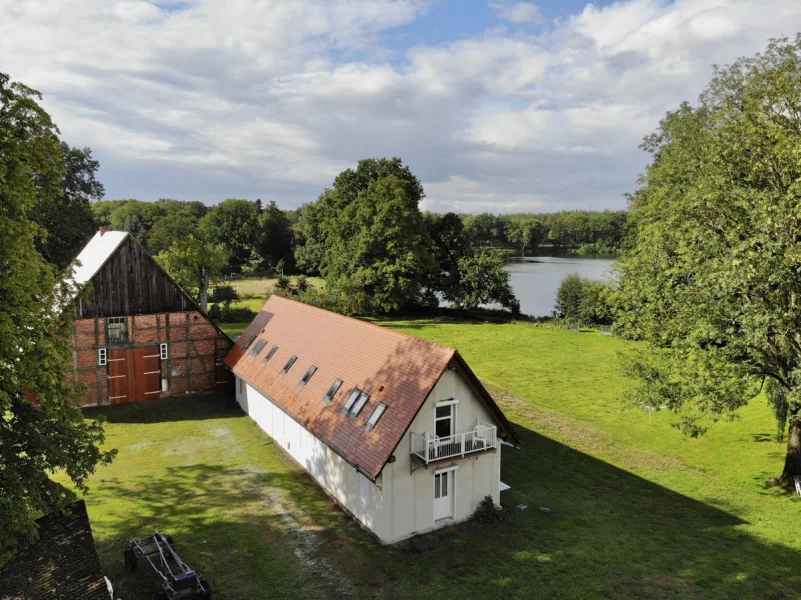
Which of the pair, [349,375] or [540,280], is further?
[540,280]

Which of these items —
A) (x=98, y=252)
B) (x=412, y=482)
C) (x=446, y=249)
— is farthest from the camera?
(x=446, y=249)

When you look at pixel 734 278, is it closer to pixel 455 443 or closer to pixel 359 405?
pixel 455 443

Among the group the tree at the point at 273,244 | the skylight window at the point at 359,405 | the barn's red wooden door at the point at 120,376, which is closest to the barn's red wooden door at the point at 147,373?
the barn's red wooden door at the point at 120,376

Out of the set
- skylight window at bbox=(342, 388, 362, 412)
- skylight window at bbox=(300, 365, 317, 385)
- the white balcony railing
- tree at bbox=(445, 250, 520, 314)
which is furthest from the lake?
skylight window at bbox=(342, 388, 362, 412)

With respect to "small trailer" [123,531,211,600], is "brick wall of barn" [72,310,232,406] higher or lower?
higher

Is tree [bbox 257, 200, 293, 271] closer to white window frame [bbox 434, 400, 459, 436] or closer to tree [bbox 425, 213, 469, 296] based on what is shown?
tree [bbox 425, 213, 469, 296]

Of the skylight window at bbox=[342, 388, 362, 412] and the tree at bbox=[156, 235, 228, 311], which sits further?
the tree at bbox=[156, 235, 228, 311]

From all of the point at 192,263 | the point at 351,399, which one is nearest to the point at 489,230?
the point at 192,263
